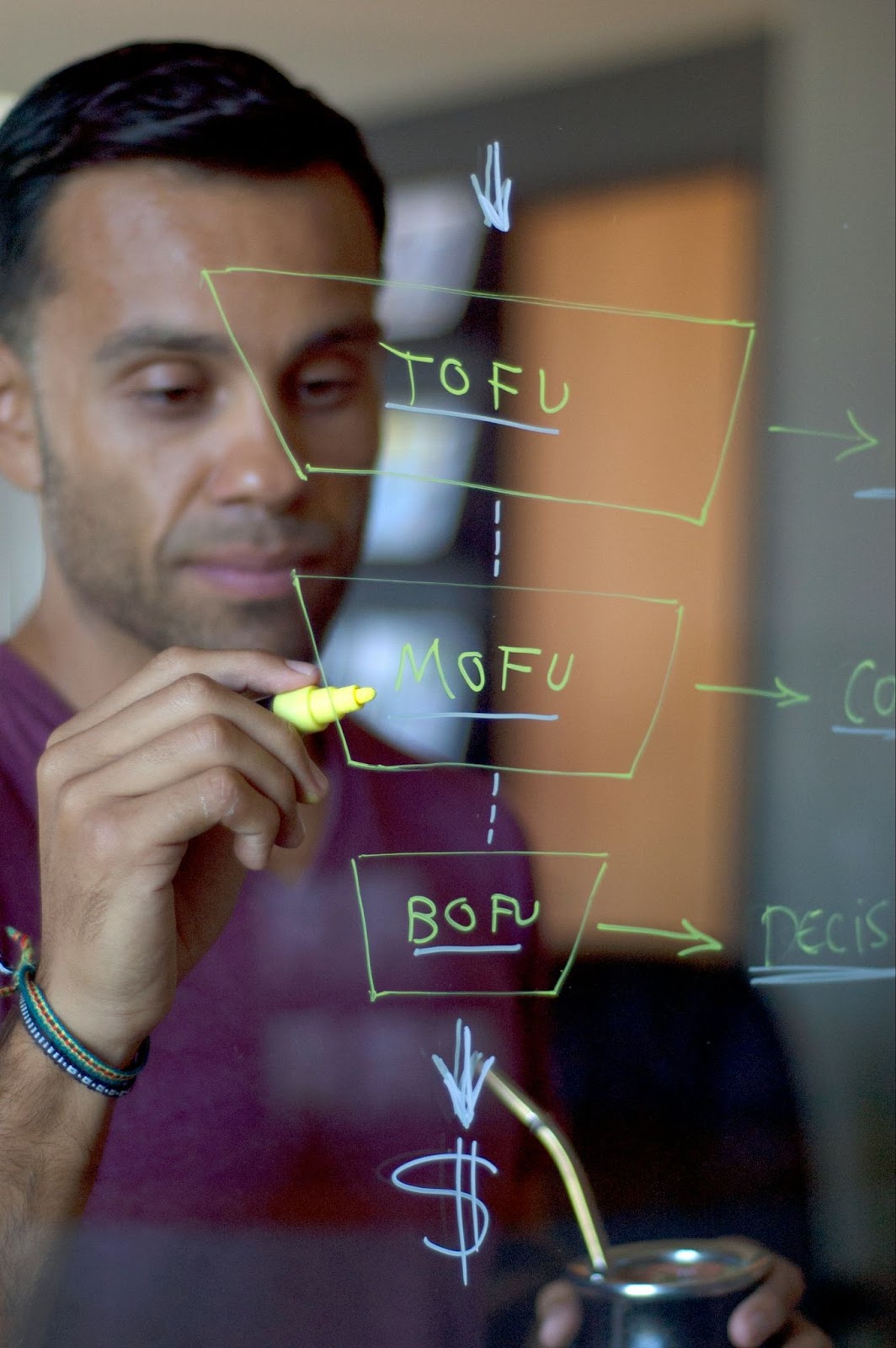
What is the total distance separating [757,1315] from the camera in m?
0.93

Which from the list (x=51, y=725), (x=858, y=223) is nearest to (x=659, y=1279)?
(x=51, y=725)

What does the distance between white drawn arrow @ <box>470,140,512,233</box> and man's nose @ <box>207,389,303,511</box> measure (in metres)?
0.21

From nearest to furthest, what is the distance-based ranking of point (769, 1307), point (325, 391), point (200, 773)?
1. point (200, 773)
2. point (325, 391)
3. point (769, 1307)

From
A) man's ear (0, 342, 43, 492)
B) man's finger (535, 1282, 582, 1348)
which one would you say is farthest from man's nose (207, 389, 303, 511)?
man's finger (535, 1282, 582, 1348)

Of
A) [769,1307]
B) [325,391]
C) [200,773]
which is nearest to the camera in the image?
[200,773]

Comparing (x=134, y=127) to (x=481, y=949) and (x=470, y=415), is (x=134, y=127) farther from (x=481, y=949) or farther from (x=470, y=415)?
(x=481, y=949)

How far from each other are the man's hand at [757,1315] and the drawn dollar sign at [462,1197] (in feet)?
0.21

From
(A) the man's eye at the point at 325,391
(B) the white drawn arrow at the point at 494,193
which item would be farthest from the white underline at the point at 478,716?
(B) the white drawn arrow at the point at 494,193

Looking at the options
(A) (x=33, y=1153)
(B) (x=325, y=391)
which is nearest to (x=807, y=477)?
(B) (x=325, y=391)

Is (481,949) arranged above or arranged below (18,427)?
below

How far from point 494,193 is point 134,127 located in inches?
9.8

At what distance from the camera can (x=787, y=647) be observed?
993 mm

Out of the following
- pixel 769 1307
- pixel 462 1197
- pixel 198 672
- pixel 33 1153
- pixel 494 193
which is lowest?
pixel 769 1307

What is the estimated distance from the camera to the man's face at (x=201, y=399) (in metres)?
0.80
